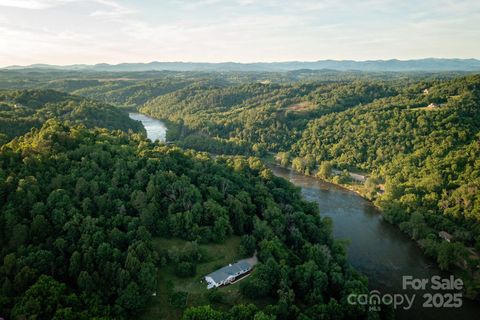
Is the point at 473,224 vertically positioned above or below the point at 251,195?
below

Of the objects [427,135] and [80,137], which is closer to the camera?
[80,137]

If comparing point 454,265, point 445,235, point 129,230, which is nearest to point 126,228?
point 129,230

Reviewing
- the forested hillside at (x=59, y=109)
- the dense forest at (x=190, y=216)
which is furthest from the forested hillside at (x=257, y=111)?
the dense forest at (x=190, y=216)

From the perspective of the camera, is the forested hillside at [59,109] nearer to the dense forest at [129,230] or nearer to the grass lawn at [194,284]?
the dense forest at [129,230]

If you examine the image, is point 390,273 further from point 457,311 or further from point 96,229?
point 96,229

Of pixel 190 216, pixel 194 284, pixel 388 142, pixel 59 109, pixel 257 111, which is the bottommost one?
pixel 194 284

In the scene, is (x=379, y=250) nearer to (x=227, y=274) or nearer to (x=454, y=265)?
(x=454, y=265)

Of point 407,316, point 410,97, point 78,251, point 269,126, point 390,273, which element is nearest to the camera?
point 78,251

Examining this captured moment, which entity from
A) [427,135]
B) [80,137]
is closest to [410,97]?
[427,135]
